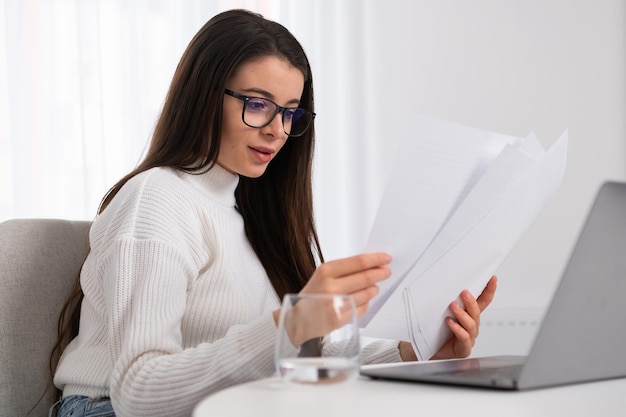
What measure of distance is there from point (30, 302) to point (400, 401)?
862mm

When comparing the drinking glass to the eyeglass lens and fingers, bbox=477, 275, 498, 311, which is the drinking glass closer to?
fingers, bbox=477, 275, 498, 311

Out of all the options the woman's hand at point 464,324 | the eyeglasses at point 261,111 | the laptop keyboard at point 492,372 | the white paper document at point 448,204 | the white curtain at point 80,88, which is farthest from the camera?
the white curtain at point 80,88

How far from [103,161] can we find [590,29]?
202 cm

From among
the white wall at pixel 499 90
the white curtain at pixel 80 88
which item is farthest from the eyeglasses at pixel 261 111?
the white wall at pixel 499 90

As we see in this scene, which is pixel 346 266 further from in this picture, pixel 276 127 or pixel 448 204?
pixel 276 127

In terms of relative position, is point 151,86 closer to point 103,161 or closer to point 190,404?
point 103,161

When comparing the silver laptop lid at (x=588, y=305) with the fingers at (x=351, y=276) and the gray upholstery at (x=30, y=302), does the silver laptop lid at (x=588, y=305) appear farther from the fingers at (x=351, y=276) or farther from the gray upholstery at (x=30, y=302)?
the gray upholstery at (x=30, y=302)

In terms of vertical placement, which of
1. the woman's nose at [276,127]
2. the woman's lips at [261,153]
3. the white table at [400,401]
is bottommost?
the white table at [400,401]

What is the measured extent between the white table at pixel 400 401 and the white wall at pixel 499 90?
2.13m

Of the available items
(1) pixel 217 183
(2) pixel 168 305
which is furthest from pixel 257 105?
(2) pixel 168 305

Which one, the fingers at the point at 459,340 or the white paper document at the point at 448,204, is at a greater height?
the white paper document at the point at 448,204

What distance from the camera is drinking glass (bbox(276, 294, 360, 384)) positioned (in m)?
0.76

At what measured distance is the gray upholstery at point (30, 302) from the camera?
1308mm

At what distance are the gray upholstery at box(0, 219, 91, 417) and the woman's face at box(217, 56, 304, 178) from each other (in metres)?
0.37
